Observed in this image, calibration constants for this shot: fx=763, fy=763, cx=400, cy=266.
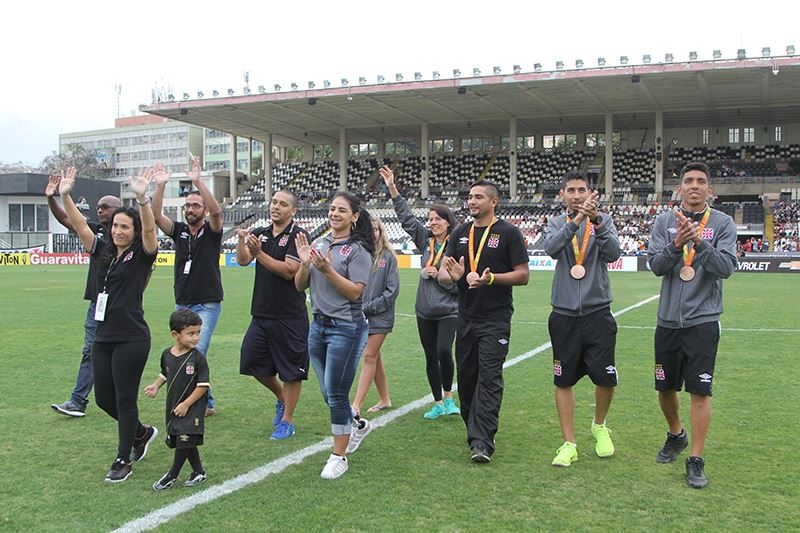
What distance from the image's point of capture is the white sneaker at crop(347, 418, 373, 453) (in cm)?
564

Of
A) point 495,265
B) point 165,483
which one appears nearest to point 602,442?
point 495,265

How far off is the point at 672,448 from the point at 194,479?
3.31m

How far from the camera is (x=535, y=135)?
5559cm

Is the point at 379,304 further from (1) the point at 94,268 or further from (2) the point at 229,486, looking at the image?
(1) the point at 94,268

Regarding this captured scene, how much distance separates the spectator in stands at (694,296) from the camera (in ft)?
16.1

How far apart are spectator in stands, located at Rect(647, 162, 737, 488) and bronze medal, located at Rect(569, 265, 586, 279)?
459 mm

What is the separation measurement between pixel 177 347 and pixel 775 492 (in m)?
3.89

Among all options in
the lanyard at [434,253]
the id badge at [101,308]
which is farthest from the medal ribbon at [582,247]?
the id badge at [101,308]

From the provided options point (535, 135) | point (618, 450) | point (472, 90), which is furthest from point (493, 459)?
point (535, 135)

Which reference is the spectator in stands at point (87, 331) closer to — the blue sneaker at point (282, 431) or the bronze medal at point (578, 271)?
the blue sneaker at point (282, 431)

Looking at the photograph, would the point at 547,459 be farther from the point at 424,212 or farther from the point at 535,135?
the point at 535,135

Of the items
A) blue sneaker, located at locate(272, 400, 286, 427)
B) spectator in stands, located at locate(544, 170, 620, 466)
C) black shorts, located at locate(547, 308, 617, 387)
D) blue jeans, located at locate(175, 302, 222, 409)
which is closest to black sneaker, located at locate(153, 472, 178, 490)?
blue sneaker, located at locate(272, 400, 286, 427)

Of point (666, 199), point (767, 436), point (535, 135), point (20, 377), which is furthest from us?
point (535, 135)

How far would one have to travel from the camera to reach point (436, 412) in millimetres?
6812
